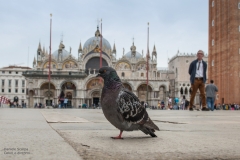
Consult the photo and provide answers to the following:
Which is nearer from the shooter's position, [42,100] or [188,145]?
[188,145]

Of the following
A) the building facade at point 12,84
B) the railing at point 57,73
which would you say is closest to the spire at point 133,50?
the railing at point 57,73

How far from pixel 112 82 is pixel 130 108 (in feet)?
0.88

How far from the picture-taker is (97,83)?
43.4 m

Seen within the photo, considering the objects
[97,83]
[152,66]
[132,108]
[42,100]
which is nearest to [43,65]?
[42,100]

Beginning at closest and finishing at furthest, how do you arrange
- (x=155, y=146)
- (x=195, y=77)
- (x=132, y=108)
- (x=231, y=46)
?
(x=155, y=146)
(x=132, y=108)
(x=195, y=77)
(x=231, y=46)

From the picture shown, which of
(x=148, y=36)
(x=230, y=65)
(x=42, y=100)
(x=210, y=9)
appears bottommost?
(x=42, y=100)

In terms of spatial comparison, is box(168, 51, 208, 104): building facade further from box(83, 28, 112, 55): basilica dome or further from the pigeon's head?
the pigeon's head

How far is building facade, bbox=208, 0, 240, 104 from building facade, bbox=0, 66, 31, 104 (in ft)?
154

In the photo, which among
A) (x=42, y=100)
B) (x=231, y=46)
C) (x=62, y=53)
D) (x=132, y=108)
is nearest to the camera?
(x=132, y=108)

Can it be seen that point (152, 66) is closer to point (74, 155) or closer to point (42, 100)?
point (42, 100)

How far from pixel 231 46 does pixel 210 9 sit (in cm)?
625

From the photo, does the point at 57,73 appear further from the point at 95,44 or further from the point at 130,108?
the point at 130,108

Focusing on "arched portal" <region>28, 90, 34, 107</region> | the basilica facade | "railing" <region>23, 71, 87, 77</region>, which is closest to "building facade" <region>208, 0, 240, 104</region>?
the basilica facade

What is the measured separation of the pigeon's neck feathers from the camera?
8.13 ft
